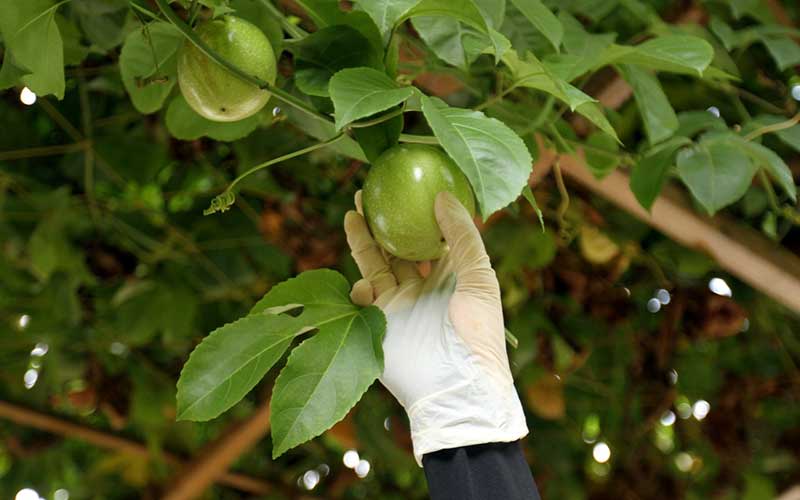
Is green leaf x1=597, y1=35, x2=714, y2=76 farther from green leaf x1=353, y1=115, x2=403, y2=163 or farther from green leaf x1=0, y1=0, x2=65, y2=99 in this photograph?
green leaf x1=0, y1=0, x2=65, y2=99

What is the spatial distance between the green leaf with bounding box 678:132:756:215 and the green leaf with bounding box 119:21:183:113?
0.53 m

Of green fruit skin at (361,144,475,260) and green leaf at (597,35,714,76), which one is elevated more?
green fruit skin at (361,144,475,260)

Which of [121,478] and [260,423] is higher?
[260,423]

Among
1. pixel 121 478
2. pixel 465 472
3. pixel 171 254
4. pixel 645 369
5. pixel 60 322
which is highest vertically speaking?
pixel 465 472

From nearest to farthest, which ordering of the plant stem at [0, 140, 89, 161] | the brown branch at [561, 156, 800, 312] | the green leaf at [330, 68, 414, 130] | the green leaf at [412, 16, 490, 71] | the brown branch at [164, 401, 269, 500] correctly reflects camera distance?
the green leaf at [330, 68, 414, 130] < the green leaf at [412, 16, 490, 71] < the brown branch at [561, 156, 800, 312] < the plant stem at [0, 140, 89, 161] < the brown branch at [164, 401, 269, 500]

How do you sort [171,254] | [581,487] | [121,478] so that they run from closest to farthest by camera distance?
1. [171,254]
2. [581,487]
3. [121,478]

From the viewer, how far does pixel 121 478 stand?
113 inches

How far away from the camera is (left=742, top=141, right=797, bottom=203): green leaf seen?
3.20 ft

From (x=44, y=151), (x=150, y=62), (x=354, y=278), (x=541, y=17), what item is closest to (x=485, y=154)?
(x=541, y=17)

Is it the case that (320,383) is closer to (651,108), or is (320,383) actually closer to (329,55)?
(329,55)

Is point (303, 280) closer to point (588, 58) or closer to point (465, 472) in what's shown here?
point (465, 472)

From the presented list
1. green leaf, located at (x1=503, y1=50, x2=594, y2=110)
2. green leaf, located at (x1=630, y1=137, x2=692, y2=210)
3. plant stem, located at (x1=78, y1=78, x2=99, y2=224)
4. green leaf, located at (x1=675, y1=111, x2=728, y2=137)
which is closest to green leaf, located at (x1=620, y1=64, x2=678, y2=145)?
green leaf, located at (x1=630, y1=137, x2=692, y2=210)

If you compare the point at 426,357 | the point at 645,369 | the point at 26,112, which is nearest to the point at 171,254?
the point at 26,112

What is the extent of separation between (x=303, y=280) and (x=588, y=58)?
39cm
